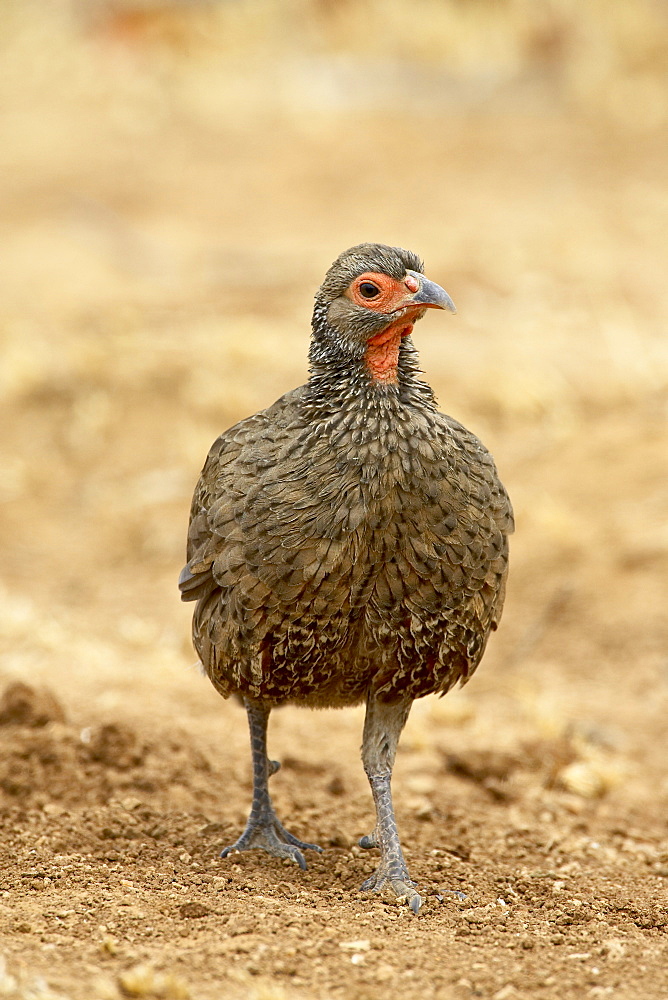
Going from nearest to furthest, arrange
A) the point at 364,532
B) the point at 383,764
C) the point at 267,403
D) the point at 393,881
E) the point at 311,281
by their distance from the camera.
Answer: the point at 364,532, the point at 393,881, the point at 383,764, the point at 267,403, the point at 311,281

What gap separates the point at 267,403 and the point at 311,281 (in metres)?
3.87

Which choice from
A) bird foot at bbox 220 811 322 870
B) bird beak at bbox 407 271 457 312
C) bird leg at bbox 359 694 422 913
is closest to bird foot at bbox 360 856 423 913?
bird leg at bbox 359 694 422 913

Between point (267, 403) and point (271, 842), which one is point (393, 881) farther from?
point (267, 403)

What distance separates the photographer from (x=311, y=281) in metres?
13.5

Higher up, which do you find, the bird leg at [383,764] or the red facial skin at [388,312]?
the red facial skin at [388,312]

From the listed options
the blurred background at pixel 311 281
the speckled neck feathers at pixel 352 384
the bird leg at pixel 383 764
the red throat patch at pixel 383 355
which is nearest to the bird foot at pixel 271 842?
the bird leg at pixel 383 764

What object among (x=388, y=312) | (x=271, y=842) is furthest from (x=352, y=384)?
(x=271, y=842)

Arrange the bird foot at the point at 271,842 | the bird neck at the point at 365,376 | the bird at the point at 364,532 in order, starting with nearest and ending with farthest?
1. the bird at the point at 364,532
2. the bird neck at the point at 365,376
3. the bird foot at the point at 271,842

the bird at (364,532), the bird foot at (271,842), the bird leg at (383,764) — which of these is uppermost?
the bird at (364,532)

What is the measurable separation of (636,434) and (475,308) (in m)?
3.80

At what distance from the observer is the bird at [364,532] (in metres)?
3.87

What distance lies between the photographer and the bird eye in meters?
3.96

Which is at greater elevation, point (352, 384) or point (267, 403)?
point (267, 403)

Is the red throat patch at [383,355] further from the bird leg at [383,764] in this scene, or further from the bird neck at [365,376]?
the bird leg at [383,764]
